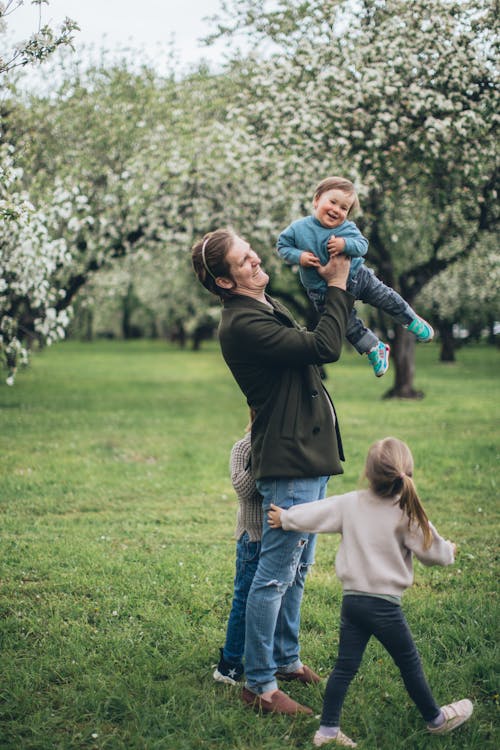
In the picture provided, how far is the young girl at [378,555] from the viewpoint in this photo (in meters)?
3.54

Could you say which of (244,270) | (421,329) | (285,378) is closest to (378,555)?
(285,378)

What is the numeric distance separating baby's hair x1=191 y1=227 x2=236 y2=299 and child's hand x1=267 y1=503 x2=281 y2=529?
1190mm

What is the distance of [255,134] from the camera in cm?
1495

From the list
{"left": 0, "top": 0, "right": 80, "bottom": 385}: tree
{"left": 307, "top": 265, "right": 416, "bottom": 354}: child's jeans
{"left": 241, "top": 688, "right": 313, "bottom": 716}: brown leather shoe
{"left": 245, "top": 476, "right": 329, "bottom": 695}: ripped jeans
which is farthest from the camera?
{"left": 0, "top": 0, "right": 80, "bottom": 385}: tree

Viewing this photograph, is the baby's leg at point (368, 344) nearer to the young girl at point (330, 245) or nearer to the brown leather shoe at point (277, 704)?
the young girl at point (330, 245)

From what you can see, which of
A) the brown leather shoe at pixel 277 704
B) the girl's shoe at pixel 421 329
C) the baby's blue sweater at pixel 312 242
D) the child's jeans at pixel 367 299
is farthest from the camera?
the girl's shoe at pixel 421 329

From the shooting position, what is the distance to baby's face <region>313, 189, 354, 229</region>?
4164 millimetres

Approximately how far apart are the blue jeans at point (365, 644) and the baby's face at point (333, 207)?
2.08 metres

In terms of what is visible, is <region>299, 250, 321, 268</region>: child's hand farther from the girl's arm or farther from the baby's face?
the girl's arm

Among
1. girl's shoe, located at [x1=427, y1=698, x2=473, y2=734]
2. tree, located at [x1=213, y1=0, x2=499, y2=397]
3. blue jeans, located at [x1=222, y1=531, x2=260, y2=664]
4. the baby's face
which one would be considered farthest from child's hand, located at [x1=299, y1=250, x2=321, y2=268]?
tree, located at [x1=213, y1=0, x2=499, y2=397]

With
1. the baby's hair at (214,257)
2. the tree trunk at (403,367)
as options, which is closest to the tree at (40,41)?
the baby's hair at (214,257)

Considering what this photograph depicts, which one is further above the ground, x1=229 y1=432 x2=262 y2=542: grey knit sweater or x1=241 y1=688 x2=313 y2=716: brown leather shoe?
x1=229 y1=432 x2=262 y2=542: grey knit sweater

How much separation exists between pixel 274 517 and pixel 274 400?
24.3 inches

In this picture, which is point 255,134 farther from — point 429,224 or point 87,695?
point 87,695
